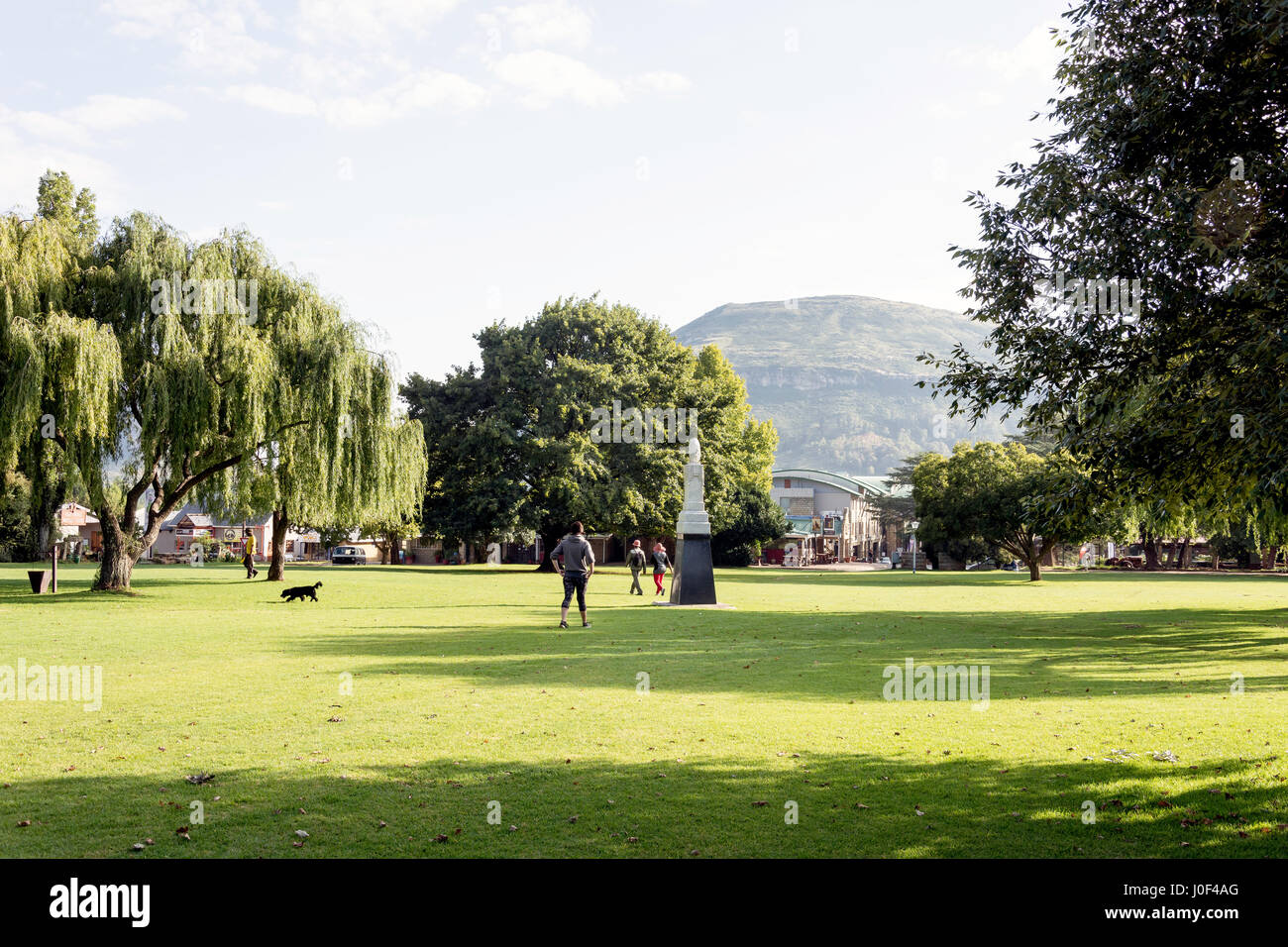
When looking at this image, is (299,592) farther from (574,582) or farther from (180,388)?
(574,582)

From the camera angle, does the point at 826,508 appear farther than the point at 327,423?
Yes

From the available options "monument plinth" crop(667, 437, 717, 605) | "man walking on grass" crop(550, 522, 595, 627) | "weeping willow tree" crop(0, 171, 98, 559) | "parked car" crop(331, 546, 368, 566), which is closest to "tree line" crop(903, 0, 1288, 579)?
"man walking on grass" crop(550, 522, 595, 627)

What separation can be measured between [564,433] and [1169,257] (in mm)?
48808

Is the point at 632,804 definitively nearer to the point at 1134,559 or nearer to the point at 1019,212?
the point at 1019,212

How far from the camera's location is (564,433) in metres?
56.7

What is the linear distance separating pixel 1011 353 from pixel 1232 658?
418 inches

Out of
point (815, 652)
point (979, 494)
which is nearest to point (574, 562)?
point (815, 652)

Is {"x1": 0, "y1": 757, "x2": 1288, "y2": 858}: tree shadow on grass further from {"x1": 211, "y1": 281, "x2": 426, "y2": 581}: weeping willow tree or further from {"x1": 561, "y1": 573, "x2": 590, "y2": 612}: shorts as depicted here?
{"x1": 211, "y1": 281, "x2": 426, "y2": 581}: weeping willow tree

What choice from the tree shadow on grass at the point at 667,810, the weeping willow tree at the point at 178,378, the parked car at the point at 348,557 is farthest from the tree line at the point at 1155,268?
the parked car at the point at 348,557

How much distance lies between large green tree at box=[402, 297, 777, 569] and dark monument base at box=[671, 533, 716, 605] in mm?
24989

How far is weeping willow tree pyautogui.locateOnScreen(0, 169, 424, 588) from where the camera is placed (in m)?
25.5

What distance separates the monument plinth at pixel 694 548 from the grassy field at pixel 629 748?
8203 mm

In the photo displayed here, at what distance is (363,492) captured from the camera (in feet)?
104

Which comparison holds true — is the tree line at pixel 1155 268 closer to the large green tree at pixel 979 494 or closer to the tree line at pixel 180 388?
the tree line at pixel 180 388
